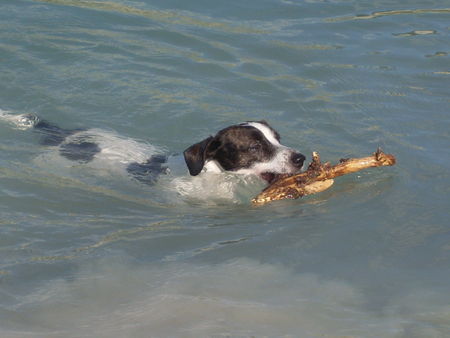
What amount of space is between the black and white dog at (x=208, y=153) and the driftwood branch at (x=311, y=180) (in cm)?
30

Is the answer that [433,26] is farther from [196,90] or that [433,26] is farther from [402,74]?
[196,90]

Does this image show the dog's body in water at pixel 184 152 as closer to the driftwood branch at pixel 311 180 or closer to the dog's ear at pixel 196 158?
the dog's ear at pixel 196 158

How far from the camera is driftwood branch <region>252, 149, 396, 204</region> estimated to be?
22.4 feet

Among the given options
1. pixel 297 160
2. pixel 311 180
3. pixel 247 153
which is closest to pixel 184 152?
pixel 247 153

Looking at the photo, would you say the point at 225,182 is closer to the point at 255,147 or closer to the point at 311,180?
the point at 255,147

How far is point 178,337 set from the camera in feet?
15.2

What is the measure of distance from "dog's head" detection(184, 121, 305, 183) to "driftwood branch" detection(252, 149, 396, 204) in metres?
0.25

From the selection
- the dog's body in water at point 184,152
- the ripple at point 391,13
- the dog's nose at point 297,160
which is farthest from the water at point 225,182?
the dog's nose at point 297,160

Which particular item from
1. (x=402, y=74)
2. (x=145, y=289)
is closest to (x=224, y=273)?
(x=145, y=289)

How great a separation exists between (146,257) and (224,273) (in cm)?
70

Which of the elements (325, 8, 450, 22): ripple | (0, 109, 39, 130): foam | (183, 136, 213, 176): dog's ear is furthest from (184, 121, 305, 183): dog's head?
(325, 8, 450, 22): ripple

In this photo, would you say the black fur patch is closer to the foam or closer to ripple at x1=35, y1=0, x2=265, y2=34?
the foam

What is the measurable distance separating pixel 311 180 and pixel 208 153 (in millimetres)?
1254

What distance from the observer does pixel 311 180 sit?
7012 millimetres
